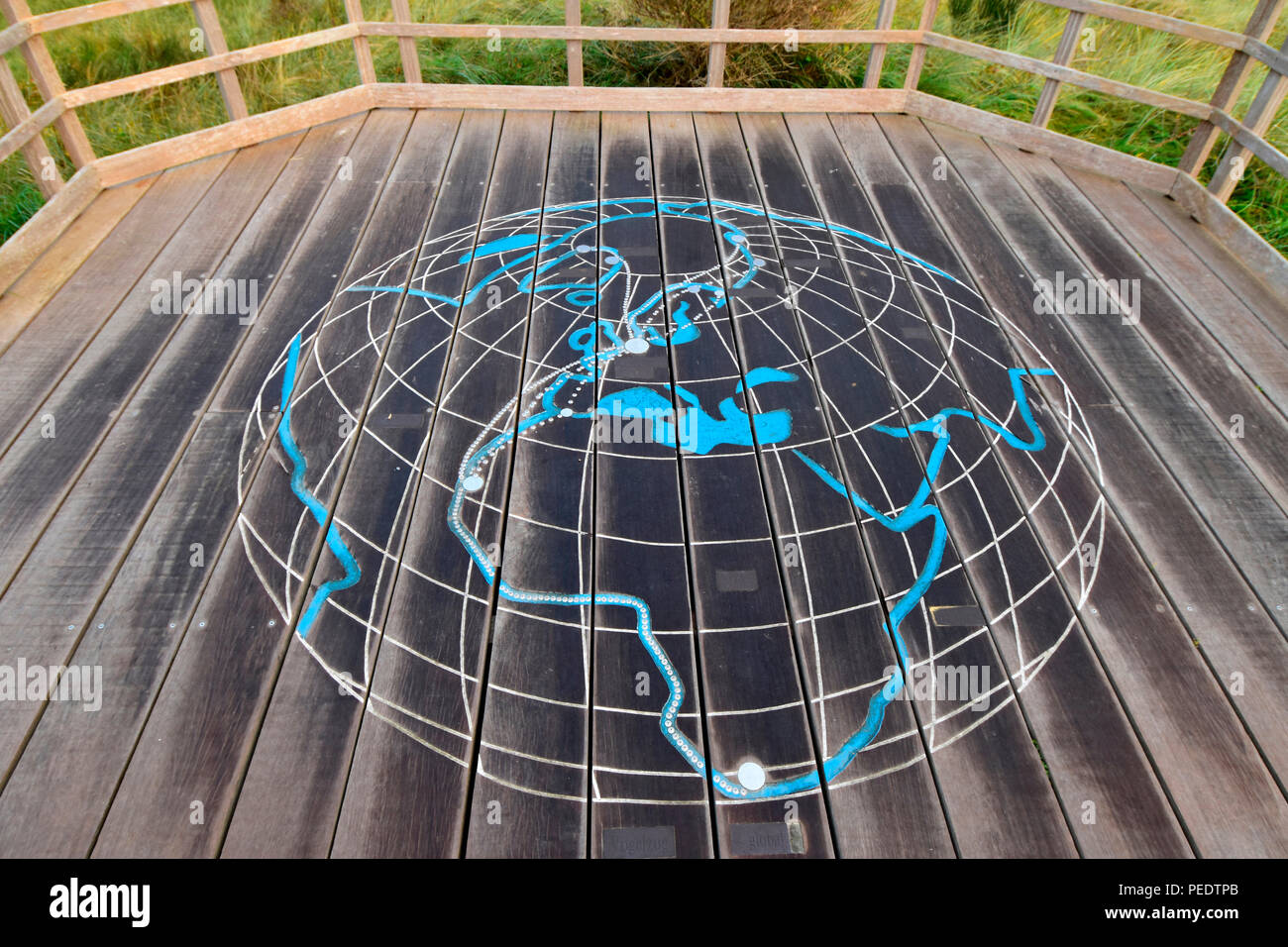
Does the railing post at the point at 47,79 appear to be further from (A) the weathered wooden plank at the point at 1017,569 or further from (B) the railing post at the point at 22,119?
(A) the weathered wooden plank at the point at 1017,569

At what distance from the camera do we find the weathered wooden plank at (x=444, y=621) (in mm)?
1862

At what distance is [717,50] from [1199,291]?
112 inches

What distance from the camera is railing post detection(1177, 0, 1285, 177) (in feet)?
12.2

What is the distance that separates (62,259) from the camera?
140 inches

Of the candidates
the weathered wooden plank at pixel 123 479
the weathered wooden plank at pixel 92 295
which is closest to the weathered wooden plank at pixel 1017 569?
the weathered wooden plank at pixel 123 479

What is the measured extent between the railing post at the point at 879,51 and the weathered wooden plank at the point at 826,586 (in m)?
1.67

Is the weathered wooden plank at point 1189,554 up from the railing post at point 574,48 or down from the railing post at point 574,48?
down

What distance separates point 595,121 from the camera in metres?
4.67

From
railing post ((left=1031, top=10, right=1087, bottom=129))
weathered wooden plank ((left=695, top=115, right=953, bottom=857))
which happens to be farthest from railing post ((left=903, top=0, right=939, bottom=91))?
weathered wooden plank ((left=695, top=115, right=953, bottom=857))

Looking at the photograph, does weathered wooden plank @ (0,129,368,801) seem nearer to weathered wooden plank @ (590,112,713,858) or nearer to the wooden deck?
the wooden deck

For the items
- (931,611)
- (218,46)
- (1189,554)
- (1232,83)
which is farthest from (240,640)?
(1232,83)

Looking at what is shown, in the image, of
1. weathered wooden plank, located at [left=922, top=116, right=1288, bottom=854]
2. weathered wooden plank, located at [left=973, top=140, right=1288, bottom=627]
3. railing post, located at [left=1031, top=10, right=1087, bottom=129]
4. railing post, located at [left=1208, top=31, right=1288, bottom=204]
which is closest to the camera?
weathered wooden plank, located at [left=922, top=116, right=1288, bottom=854]

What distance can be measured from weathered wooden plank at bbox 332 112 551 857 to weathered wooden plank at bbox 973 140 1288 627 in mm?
2263

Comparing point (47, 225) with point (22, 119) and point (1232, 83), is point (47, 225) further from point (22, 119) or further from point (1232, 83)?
point (1232, 83)
